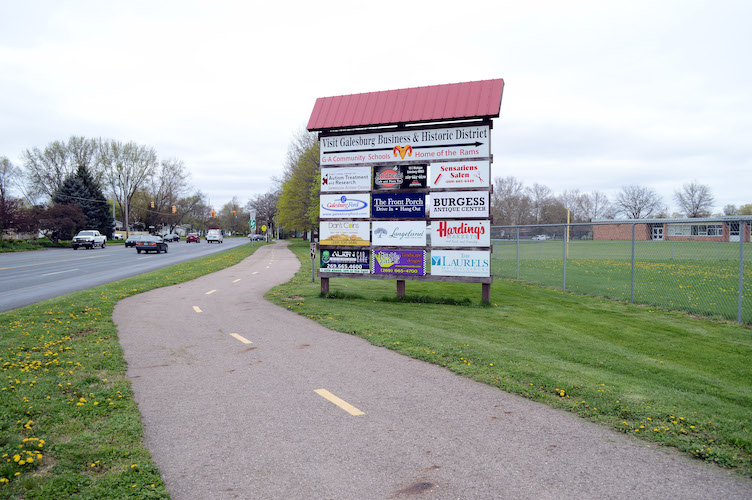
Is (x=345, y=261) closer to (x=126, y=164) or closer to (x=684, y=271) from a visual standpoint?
(x=684, y=271)

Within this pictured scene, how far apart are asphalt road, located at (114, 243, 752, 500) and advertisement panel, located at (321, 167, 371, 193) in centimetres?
634

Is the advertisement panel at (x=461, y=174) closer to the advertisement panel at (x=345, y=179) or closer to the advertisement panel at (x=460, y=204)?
the advertisement panel at (x=460, y=204)

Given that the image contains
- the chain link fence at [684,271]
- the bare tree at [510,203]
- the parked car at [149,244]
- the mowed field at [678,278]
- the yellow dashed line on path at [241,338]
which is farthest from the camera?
the bare tree at [510,203]

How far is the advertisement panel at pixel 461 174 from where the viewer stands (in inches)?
453

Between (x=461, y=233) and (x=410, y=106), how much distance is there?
340 cm

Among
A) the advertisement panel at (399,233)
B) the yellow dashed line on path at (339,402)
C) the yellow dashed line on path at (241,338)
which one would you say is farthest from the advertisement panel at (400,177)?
the yellow dashed line on path at (339,402)

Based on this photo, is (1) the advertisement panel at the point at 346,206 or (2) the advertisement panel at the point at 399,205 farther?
(1) the advertisement panel at the point at 346,206

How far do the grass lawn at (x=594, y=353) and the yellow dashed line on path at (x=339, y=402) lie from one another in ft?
5.62

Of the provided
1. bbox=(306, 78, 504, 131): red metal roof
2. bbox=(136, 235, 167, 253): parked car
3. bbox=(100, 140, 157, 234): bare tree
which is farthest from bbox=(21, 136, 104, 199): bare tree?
bbox=(306, 78, 504, 131): red metal roof

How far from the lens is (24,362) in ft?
20.3

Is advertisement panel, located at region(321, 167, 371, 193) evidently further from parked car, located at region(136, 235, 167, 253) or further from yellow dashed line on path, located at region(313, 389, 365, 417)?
parked car, located at region(136, 235, 167, 253)

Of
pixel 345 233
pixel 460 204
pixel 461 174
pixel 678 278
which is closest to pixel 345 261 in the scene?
pixel 345 233

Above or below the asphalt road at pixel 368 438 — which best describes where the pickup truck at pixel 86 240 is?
above

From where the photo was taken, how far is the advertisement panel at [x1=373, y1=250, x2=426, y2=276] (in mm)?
12227
